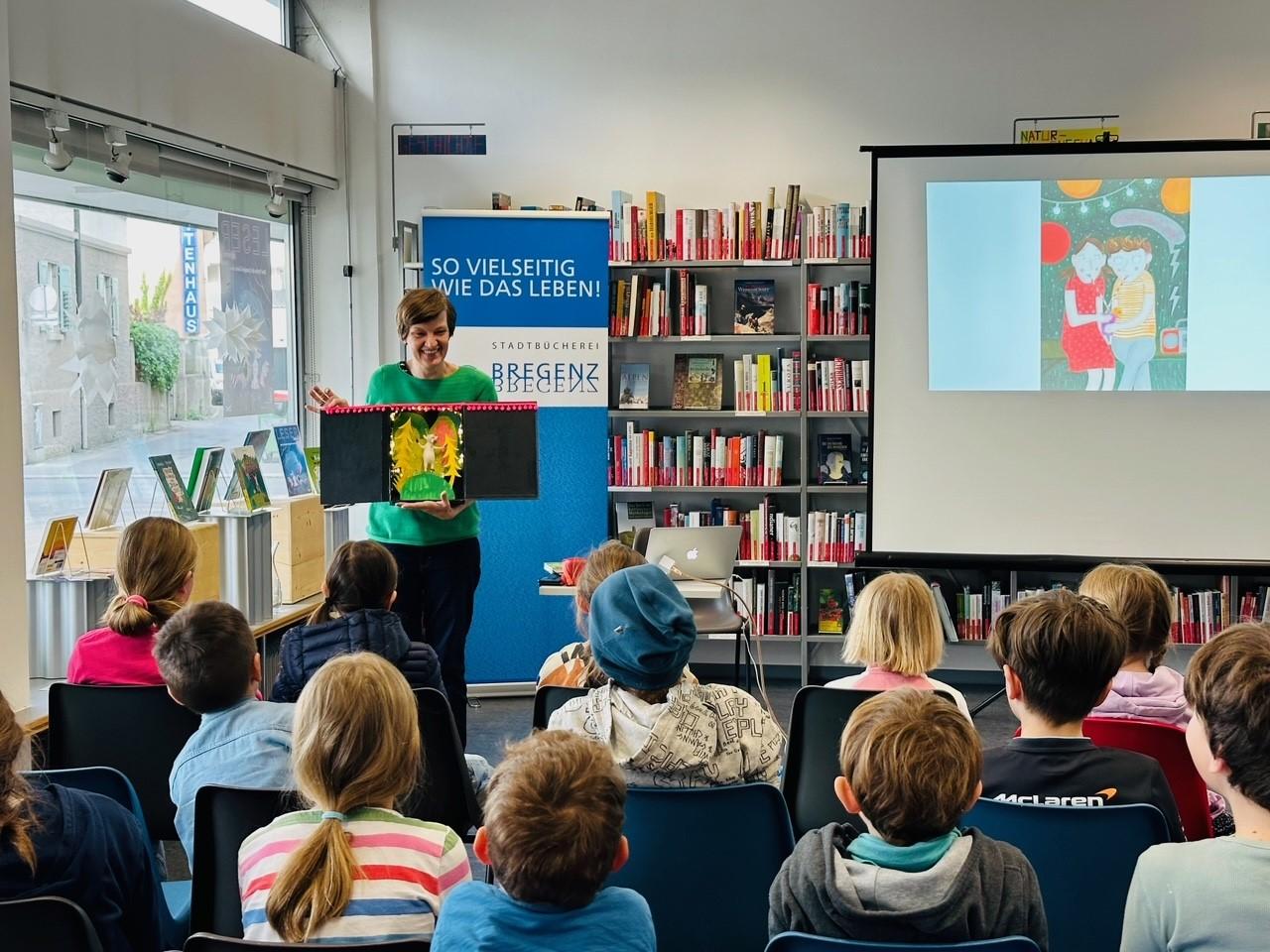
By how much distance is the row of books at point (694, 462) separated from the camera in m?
6.30

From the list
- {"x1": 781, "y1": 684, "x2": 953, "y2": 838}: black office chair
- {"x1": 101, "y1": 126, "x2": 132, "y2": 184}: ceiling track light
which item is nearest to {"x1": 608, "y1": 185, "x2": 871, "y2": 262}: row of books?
{"x1": 101, "y1": 126, "x2": 132, "y2": 184}: ceiling track light

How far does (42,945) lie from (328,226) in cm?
535

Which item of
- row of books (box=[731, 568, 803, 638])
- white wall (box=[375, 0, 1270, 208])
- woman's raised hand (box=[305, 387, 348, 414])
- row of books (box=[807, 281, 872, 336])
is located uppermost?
white wall (box=[375, 0, 1270, 208])

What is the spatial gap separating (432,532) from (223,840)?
78.6 inches

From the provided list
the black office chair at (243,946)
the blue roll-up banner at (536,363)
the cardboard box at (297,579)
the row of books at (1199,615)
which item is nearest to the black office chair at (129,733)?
the black office chair at (243,946)

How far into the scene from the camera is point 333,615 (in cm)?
318

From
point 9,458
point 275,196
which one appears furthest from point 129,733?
point 275,196

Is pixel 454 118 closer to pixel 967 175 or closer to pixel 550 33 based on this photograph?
pixel 550 33

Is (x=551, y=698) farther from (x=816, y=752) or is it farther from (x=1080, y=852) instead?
(x=1080, y=852)

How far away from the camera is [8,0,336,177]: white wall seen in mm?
4152

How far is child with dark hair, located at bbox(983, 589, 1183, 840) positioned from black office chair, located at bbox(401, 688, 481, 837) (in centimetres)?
113

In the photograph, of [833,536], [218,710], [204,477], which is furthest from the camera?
[833,536]

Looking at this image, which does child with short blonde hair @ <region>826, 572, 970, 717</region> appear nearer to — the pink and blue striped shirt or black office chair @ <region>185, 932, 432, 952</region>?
the pink and blue striped shirt

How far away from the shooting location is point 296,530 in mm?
5430
